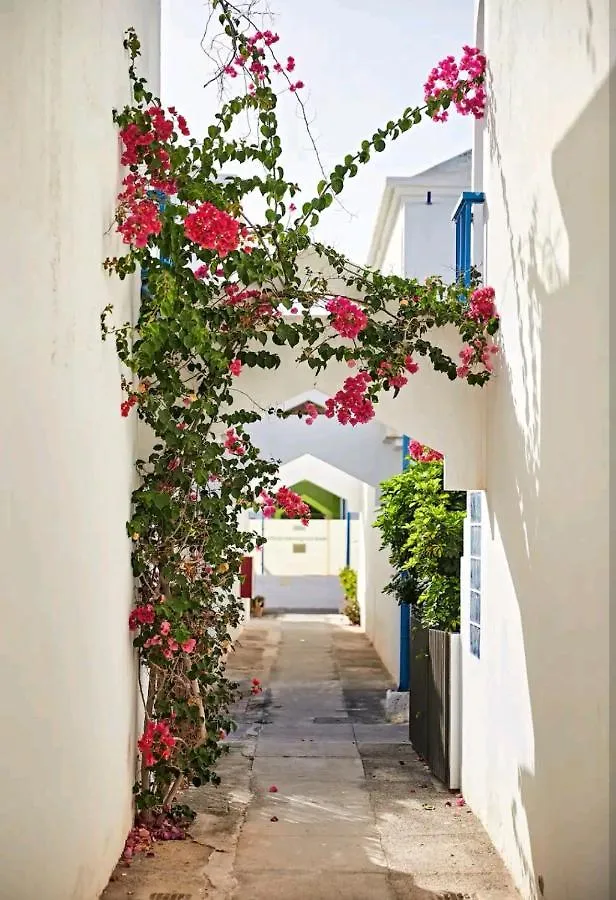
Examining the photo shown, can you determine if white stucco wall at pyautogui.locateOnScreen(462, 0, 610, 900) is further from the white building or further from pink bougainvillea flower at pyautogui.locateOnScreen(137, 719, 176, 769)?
pink bougainvillea flower at pyautogui.locateOnScreen(137, 719, 176, 769)

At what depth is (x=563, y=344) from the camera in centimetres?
484

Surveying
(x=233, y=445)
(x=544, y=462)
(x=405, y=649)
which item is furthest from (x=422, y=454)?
(x=544, y=462)

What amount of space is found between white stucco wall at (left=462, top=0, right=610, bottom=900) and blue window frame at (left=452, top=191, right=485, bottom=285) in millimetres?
410

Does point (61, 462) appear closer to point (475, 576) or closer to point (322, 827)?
point (322, 827)

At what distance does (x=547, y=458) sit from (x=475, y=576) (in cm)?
255

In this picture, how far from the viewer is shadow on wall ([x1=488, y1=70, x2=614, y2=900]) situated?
13.9 feet

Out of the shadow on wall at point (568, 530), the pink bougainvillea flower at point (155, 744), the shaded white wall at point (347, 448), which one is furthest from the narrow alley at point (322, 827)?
the shaded white wall at point (347, 448)

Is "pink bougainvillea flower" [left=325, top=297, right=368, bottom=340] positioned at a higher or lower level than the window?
higher

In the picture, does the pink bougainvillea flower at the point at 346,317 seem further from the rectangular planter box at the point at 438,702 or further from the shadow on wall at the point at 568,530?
the rectangular planter box at the point at 438,702

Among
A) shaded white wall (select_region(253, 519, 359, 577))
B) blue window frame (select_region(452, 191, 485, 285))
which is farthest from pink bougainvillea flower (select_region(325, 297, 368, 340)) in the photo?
shaded white wall (select_region(253, 519, 359, 577))

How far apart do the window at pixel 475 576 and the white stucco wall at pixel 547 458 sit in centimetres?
39

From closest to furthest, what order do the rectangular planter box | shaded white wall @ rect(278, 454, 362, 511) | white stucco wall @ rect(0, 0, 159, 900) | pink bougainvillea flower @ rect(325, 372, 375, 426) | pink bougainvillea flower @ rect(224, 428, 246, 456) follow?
white stucco wall @ rect(0, 0, 159, 900) → pink bougainvillea flower @ rect(325, 372, 375, 426) → pink bougainvillea flower @ rect(224, 428, 246, 456) → the rectangular planter box → shaded white wall @ rect(278, 454, 362, 511)

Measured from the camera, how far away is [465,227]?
7.89 metres

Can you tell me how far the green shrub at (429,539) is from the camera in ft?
28.1
